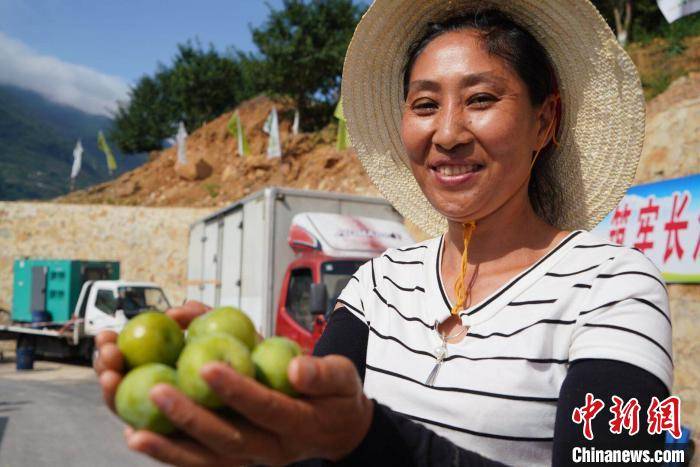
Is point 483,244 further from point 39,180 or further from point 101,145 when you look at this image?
point 39,180

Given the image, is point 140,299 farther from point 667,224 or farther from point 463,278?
point 463,278

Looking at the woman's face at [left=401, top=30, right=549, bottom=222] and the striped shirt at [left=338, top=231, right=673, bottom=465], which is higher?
the woman's face at [left=401, top=30, right=549, bottom=222]

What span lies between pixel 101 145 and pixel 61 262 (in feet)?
77.0

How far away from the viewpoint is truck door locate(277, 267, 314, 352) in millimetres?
7398

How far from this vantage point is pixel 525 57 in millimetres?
1807

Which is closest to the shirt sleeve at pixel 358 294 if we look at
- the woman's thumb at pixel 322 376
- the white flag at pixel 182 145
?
the woman's thumb at pixel 322 376

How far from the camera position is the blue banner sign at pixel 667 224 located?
5.98 metres

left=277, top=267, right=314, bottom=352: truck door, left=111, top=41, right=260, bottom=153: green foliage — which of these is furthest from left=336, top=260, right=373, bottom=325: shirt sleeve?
left=111, top=41, right=260, bottom=153: green foliage

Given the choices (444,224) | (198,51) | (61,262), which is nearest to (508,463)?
(444,224)

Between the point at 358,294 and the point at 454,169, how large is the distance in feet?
1.70

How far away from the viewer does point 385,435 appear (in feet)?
4.24

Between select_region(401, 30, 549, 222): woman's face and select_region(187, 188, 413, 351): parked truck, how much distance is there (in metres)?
4.68

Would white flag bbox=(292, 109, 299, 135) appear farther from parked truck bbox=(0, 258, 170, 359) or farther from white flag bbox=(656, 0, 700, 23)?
white flag bbox=(656, 0, 700, 23)

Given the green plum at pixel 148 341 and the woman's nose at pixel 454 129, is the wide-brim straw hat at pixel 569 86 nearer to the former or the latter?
the woman's nose at pixel 454 129
